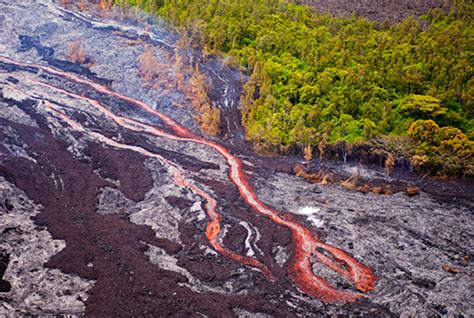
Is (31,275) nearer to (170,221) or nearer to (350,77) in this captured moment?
(170,221)

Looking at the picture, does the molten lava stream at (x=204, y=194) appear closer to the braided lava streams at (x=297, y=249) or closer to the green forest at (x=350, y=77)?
the braided lava streams at (x=297, y=249)

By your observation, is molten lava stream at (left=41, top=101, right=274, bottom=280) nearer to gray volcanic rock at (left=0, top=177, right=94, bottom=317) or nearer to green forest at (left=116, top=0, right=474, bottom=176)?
gray volcanic rock at (left=0, top=177, right=94, bottom=317)

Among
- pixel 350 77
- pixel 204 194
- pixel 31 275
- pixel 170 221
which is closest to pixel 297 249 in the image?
pixel 170 221

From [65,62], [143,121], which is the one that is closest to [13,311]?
[143,121]

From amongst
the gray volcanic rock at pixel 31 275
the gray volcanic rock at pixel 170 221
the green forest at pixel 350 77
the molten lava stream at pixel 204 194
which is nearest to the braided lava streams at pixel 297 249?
the molten lava stream at pixel 204 194

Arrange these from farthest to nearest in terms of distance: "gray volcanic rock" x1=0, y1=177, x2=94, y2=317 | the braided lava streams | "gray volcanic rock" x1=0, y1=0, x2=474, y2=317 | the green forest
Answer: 1. the green forest
2. the braided lava streams
3. "gray volcanic rock" x1=0, y1=0, x2=474, y2=317
4. "gray volcanic rock" x1=0, y1=177, x2=94, y2=317

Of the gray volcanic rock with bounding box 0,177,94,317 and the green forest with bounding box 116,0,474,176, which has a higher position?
the green forest with bounding box 116,0,474,176

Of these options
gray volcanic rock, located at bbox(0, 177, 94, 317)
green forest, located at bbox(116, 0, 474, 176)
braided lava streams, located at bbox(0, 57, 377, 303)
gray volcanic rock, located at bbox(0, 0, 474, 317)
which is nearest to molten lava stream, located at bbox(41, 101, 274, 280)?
braided lava streams, located at bbox(0, 57, 377, 303)
